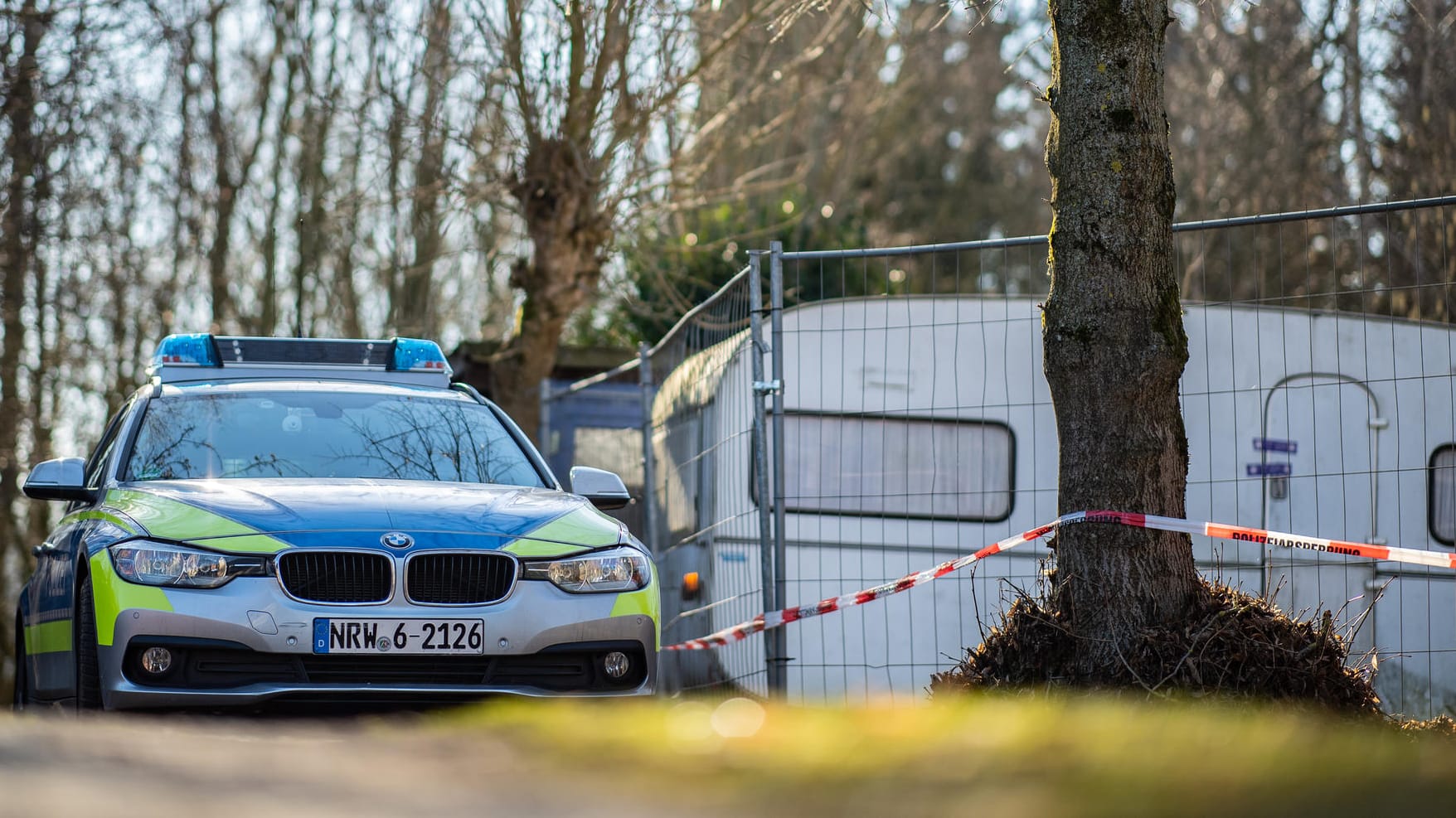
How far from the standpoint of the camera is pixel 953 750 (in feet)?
5.39

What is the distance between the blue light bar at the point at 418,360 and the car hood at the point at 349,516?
168cm

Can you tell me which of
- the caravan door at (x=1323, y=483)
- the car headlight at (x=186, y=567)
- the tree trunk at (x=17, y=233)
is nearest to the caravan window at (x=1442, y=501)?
the caravan door at (x=1323, y=483)

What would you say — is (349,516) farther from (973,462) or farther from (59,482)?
(973,462)

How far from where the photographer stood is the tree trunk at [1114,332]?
240 inches

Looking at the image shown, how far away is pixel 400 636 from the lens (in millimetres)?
5891

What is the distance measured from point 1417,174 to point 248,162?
53.6ft

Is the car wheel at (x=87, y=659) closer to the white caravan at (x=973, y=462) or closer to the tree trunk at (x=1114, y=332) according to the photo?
the tree trunk at (x=1114, y=332)

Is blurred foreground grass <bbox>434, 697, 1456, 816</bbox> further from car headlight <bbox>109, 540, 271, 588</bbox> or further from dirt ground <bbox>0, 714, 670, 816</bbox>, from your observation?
car headlight <bbox>109, 540, 271, 588</bbox>

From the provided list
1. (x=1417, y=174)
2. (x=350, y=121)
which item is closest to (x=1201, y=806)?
(x=350, y=121)

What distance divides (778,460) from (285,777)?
22.6 feet

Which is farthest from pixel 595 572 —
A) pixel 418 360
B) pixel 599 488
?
pixel 418 360

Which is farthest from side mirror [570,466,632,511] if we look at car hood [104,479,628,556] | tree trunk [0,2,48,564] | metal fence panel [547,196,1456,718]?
tree trunk [0,2,48,564]

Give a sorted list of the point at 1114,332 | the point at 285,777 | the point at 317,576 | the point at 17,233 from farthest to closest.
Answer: the point at 17,233, the point at 1114,332, the point at 317,576, the point at 285,777

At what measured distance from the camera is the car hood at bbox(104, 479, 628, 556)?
600cm
